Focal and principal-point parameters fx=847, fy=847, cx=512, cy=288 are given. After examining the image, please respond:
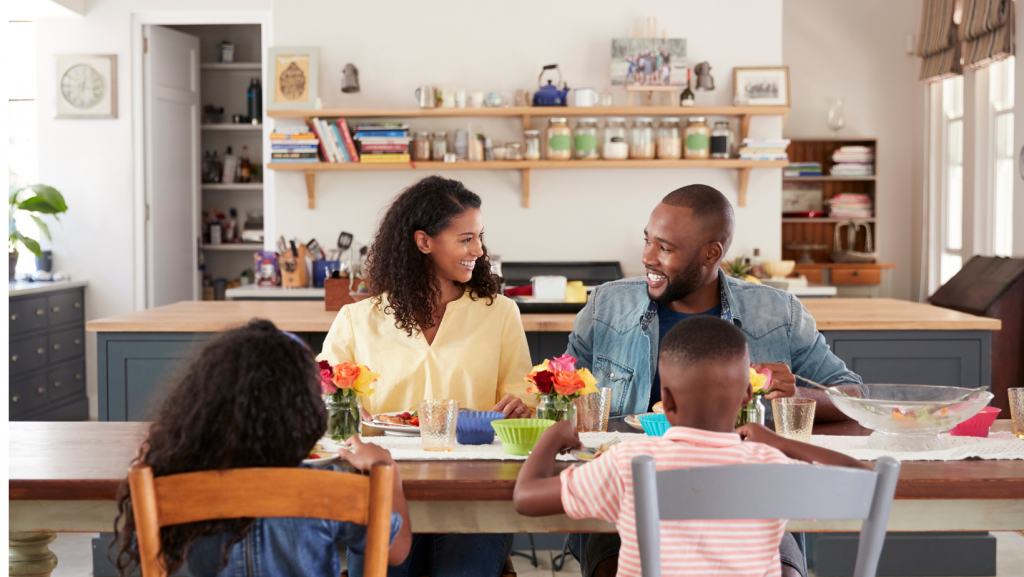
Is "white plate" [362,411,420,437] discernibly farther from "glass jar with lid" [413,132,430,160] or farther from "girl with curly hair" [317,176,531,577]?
"glass jar with lid" [413,132,430,160]

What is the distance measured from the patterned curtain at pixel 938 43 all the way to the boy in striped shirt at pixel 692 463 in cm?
513

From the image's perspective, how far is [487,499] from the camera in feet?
4.07

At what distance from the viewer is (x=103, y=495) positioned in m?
1.26

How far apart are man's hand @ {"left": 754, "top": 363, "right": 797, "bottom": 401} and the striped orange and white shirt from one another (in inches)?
16.4

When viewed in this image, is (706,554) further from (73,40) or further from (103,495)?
(73,40)

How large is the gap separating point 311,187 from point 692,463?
13.2 feet

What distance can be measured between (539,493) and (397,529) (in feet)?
0.64

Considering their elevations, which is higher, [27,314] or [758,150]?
[758,150]

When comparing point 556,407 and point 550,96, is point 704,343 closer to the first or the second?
point 556,407

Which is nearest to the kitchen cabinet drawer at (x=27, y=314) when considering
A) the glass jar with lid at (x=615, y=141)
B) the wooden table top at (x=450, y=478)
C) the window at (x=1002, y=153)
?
the glass jar with lid at (x=615, y=141)

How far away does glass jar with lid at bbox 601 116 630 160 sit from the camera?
4555 mm

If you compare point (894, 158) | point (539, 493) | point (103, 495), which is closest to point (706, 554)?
point (539, 493)

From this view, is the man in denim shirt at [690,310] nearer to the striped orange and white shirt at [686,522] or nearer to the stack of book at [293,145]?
the striped orange and white shirt at [686,522]

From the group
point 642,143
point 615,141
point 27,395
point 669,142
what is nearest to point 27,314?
point 27,395
